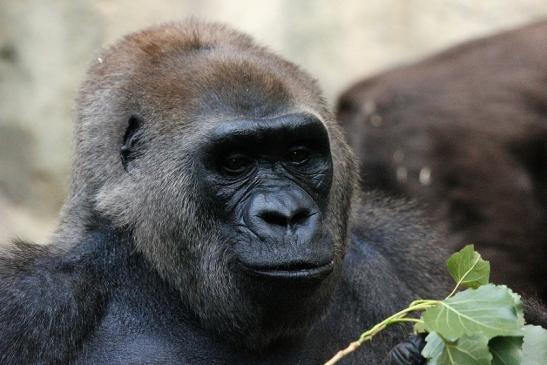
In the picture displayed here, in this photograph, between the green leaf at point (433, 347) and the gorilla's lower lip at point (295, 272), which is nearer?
the green leaf at point (433, 347)

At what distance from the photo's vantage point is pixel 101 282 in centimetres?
420

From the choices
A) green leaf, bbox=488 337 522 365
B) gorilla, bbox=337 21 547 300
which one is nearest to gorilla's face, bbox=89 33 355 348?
green leaf, bbox=488 337 522 365

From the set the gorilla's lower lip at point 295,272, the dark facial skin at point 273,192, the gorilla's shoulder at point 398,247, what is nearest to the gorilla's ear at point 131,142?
the dark facial skin at point 273,192

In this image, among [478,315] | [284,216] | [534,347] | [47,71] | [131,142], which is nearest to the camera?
[478,315]

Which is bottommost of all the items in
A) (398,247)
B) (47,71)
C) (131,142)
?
(47,71)

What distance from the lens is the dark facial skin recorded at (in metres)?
3.70

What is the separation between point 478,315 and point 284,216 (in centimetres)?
77

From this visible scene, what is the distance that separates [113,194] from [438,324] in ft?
4.78

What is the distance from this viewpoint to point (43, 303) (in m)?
4.04

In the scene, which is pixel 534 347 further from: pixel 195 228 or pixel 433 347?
pixel 195 228

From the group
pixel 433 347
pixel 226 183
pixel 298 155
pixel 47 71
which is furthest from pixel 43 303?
pixel 47 71

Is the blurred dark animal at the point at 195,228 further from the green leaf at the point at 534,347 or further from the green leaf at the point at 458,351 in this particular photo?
the green leaf at the point at 534,347

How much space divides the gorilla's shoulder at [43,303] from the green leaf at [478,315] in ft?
4.57

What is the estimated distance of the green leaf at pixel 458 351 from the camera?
3344mm
